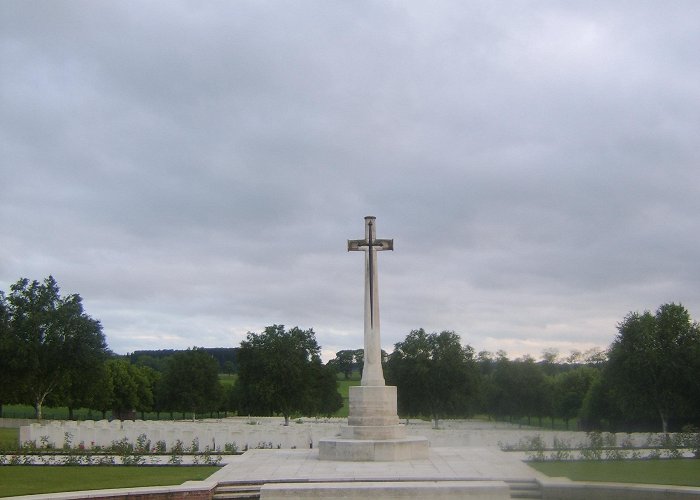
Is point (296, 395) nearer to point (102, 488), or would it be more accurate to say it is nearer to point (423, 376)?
point (423, 376)

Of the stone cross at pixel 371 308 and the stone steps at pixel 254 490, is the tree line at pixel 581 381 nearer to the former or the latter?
the stone cross at pixel 371 308

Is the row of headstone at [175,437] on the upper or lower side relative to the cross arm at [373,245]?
lower

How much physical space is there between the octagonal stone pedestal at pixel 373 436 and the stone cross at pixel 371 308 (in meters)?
0.52

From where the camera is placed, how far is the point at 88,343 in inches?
1937

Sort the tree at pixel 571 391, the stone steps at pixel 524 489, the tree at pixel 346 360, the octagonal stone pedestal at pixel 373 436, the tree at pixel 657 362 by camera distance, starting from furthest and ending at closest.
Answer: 1. the tree at pixel 346 360
2. the tree at pixel 571 391
3. the tree at pixel 657 362
4. the octagonal stone pedestal at pixel 373 436
5. the stone steps at pixel 524 489

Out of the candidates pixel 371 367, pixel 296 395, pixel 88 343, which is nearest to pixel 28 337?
pixel 88 343

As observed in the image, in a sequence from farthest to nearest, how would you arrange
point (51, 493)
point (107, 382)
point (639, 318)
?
point (107, 382)
point (639, 318)
point (51, 493)

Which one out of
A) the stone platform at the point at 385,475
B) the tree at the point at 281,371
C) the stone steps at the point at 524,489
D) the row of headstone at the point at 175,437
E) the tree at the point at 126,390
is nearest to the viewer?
the stone platform at the point at 385,475

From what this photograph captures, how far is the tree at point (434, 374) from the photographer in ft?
163

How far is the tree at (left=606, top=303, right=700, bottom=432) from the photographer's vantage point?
36375 millimetres

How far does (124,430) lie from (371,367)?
12907 mm

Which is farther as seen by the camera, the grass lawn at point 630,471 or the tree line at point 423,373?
the tree line at point 423,373

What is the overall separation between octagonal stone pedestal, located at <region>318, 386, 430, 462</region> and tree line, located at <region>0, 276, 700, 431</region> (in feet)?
62.4

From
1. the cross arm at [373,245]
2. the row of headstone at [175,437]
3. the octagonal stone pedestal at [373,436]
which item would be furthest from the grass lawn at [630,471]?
the row of headstone at [175,437]
